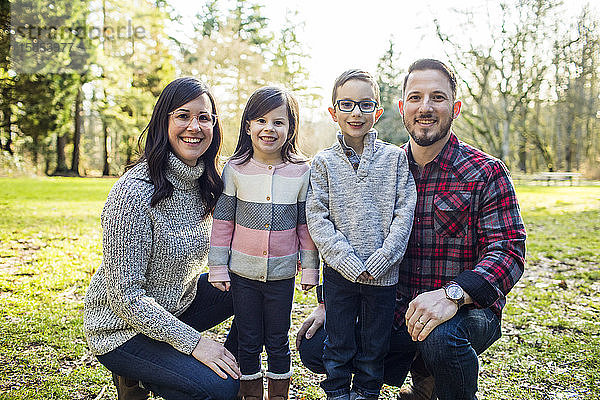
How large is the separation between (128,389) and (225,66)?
1999 centimetres

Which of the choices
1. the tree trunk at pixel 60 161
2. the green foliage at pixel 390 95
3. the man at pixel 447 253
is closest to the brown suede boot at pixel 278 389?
the man at pixel 447 253

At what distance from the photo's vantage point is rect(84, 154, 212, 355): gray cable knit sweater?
217cm

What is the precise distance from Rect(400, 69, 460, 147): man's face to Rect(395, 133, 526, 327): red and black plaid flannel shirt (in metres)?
0.11

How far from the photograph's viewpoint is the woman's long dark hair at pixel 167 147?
2.35 metres

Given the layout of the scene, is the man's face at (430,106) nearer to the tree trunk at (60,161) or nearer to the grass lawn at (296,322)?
the grass lawn at (296,322)

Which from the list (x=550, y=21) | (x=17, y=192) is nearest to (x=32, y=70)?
(x=17, y=192)

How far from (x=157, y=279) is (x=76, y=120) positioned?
78.8 ft

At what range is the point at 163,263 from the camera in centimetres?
233

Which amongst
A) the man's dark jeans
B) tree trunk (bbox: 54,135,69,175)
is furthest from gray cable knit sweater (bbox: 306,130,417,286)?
tree trunk (bbox: 54,135,69,175)

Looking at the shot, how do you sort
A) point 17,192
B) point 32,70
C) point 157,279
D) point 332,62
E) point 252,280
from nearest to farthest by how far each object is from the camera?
point 157,279 < point 252,280 < point 17,192 < point 32,70 < point 332,62

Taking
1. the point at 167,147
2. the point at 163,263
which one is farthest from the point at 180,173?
the point at 163,263

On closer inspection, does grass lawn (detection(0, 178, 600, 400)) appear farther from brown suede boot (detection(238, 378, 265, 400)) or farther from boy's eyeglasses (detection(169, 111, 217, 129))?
boy's eyeglasses (detection(169, 111, 217, 129))

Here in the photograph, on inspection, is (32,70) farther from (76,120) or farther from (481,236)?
(481,236)

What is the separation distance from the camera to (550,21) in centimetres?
1859
